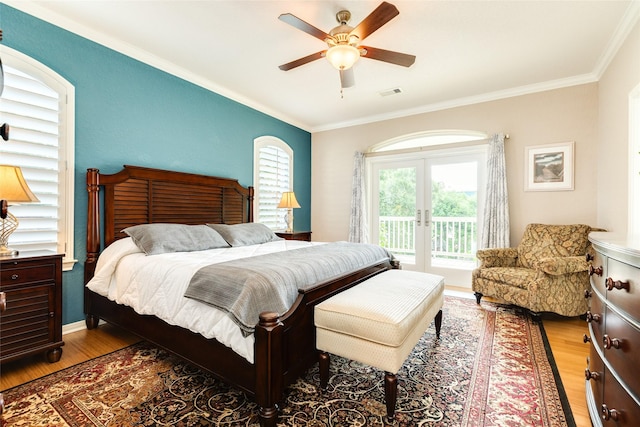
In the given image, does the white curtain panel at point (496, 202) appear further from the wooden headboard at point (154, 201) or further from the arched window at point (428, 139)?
the wooden headboard at point (154, 201)

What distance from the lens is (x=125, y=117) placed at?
3.15 metres

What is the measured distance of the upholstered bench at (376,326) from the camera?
5.50 ft

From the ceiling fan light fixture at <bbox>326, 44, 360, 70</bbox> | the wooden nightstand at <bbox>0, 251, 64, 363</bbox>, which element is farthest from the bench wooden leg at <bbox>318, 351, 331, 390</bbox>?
the ceiling fan light fixture at <bbox>326, 44, 360, 70</bbox>

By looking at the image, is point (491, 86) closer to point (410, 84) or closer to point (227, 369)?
point (410, 84)

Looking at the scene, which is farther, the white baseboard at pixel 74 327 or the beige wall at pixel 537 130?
the beige wall at pixel 537 130

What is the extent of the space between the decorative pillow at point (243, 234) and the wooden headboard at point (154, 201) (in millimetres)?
418

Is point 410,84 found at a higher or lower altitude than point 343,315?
higher

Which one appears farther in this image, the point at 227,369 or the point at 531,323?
the point at 531,323

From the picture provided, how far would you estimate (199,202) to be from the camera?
3775 millimetres

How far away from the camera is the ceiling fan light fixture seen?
2.37 m

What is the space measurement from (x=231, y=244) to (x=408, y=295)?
2007 mm

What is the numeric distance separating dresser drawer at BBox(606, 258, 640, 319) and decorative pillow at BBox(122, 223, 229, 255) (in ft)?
9.70

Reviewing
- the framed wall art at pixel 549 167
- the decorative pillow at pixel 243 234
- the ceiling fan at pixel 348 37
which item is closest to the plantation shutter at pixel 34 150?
the decorative pillow at pixel 243 234

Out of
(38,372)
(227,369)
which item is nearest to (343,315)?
(227,369)
